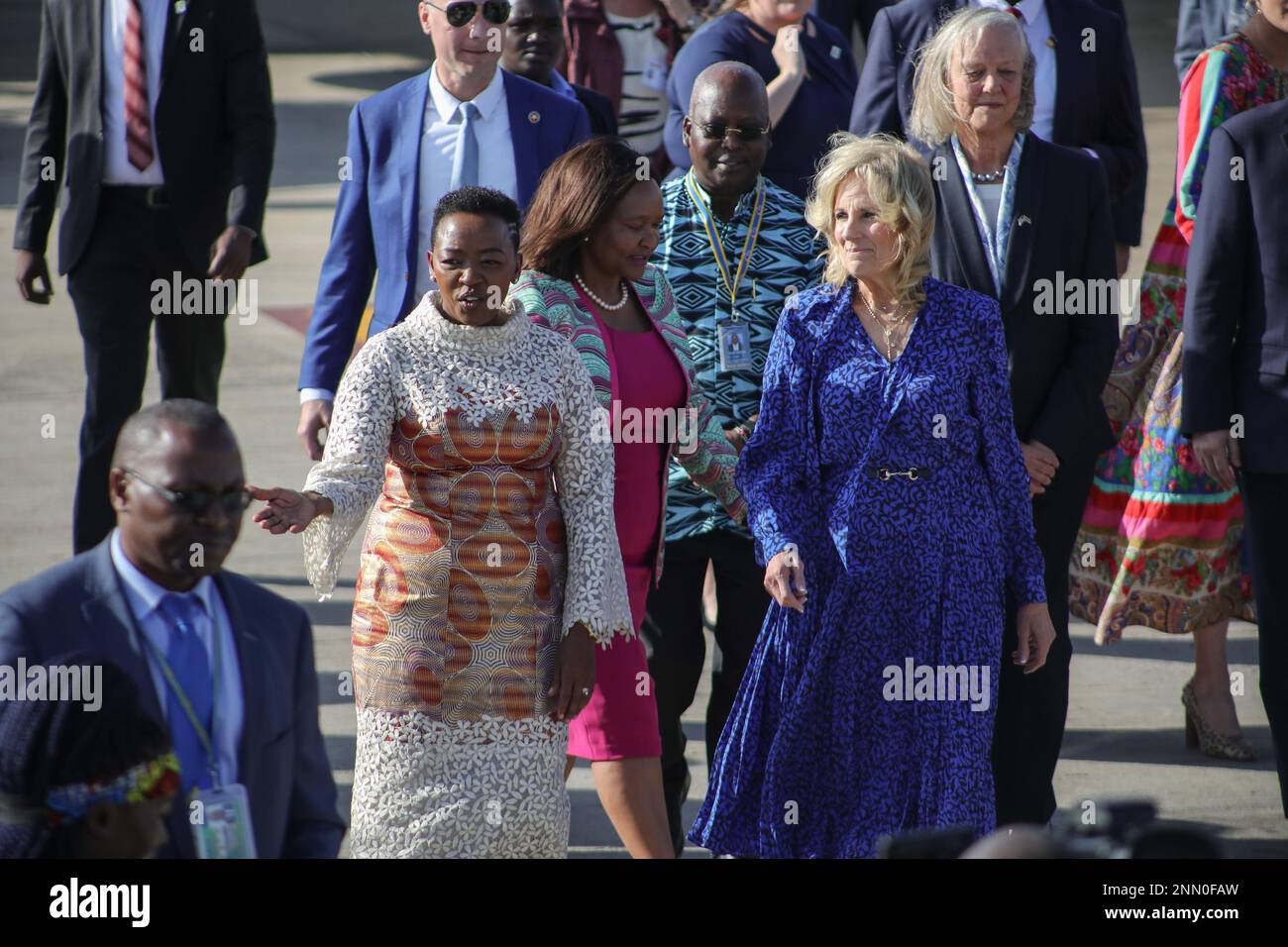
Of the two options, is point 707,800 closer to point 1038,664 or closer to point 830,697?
point 830,697

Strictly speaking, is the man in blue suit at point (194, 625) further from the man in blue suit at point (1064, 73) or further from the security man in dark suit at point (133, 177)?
the security man in dark suit at point (133, 177)

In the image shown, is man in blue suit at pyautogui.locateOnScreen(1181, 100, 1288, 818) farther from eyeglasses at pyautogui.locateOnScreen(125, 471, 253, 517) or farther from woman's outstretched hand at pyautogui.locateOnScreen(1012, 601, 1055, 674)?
eyeglasses at pyautogui.locateOnScreen(125, 471, 253, 517)

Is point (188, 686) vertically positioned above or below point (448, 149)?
Result: below

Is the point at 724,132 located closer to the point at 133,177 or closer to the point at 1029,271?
the point at 1029,271

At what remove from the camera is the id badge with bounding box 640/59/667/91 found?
7887 millimetres

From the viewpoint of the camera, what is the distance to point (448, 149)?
5348 millimetres

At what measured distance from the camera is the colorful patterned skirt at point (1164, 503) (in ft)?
19.6

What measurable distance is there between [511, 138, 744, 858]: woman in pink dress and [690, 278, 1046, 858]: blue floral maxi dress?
215 millimetres

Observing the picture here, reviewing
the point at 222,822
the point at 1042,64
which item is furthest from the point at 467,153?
the point at 222,822

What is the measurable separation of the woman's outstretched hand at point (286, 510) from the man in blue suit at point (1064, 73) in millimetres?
2534

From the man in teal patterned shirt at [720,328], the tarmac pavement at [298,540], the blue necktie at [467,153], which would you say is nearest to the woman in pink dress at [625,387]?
the man in teal patterned shirt at [720,328]

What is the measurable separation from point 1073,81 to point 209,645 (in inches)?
146

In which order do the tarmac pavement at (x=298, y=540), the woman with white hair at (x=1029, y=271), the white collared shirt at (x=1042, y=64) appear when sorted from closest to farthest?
the woman with white hair at (x=1029, y=271) < the tarmac pavement at (x=298, y=540) < the white collared shirt at (x=1042, y=64)

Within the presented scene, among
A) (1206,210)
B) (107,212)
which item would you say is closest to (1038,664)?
(1206,210)
